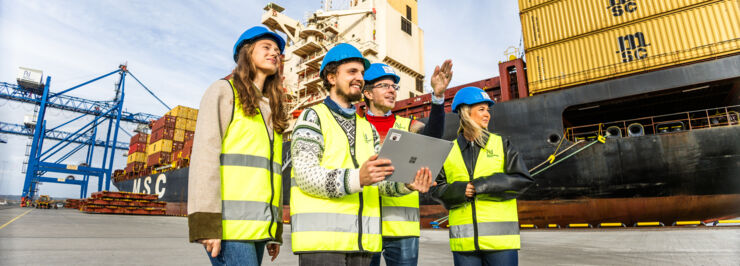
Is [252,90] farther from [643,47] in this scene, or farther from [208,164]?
[643,47]

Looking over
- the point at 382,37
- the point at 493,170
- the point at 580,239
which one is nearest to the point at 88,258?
the point at 493,170

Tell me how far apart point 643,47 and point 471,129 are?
10462 millimetres

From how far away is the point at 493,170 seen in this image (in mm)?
2279

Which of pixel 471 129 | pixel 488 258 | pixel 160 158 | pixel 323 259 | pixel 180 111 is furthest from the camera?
pixel 180 111

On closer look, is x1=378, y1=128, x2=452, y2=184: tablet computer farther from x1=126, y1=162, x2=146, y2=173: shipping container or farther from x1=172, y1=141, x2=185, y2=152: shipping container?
x1=126, y1=162, x2=146, y2=173: shipping container

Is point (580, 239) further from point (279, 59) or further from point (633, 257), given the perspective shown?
point (279, 59)

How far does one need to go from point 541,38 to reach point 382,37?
1319cm

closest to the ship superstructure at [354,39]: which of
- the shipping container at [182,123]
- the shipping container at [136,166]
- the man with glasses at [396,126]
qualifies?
the shipping container at [182,123]

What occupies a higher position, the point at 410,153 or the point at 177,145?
the point at 177,145

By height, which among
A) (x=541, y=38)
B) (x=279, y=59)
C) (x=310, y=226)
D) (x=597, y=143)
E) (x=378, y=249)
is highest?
(x=541, y=38)

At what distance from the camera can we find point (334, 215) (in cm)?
146

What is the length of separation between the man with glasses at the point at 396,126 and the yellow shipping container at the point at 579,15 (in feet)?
34.1

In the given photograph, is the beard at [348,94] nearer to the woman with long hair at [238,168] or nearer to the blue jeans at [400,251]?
the woman with long hair at [238,168]

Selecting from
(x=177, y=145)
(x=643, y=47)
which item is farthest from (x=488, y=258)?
(x=177, y=145)
